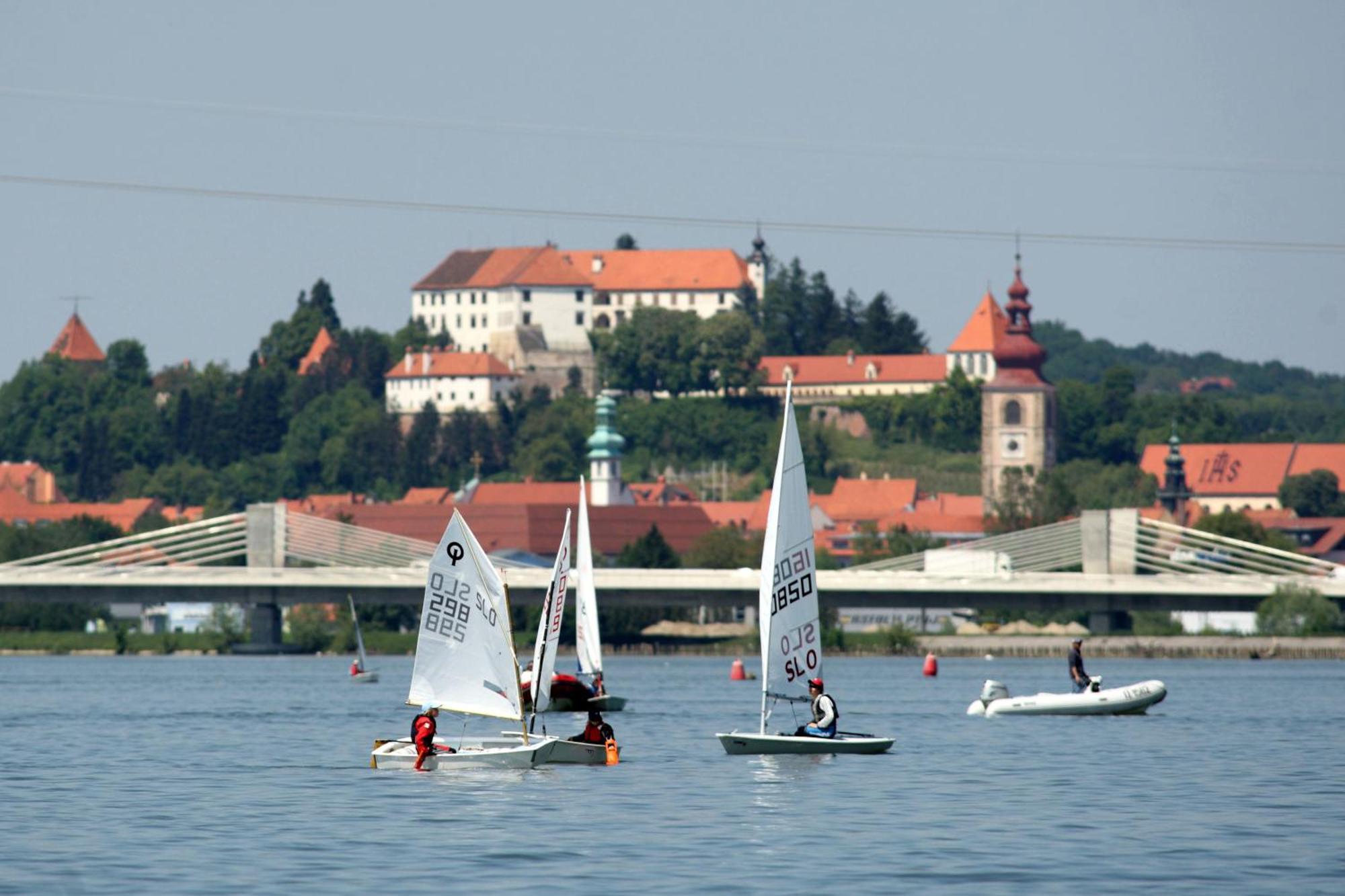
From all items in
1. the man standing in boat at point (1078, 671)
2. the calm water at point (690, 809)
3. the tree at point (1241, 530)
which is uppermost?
the tree at point (1241, 530)

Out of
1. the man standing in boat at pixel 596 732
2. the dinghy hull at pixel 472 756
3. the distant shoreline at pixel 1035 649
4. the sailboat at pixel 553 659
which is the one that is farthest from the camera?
the distant shoreline at pixel 1035 649

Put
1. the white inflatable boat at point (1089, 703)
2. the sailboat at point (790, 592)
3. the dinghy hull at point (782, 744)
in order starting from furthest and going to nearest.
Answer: the white inflatable boat at point (1089, 703) → the dinghy hull at point (782, 744) → the sailboat at point (790, 592)

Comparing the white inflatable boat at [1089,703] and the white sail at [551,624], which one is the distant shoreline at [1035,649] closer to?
the white inflatable boat at [1089,703]

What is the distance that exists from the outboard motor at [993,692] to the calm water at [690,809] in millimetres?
1814

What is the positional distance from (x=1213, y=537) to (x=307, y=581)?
51.9 metres

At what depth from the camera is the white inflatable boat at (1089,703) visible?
73625 millimetres

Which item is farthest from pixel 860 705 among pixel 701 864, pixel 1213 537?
pixel 1213 537

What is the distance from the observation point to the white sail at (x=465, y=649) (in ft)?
165

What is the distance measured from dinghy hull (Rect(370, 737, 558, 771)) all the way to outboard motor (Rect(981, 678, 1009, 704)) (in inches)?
992

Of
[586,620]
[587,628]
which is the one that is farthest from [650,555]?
[586,620]

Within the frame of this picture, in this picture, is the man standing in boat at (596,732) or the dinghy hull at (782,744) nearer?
the dinghy hull at (782,744)

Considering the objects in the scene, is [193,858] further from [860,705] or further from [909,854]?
[860,705]

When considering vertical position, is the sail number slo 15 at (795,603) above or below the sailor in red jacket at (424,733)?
above

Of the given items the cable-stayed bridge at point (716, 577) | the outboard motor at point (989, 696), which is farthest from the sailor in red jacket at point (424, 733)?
the cable-stayed bridge at point (716, 577)
